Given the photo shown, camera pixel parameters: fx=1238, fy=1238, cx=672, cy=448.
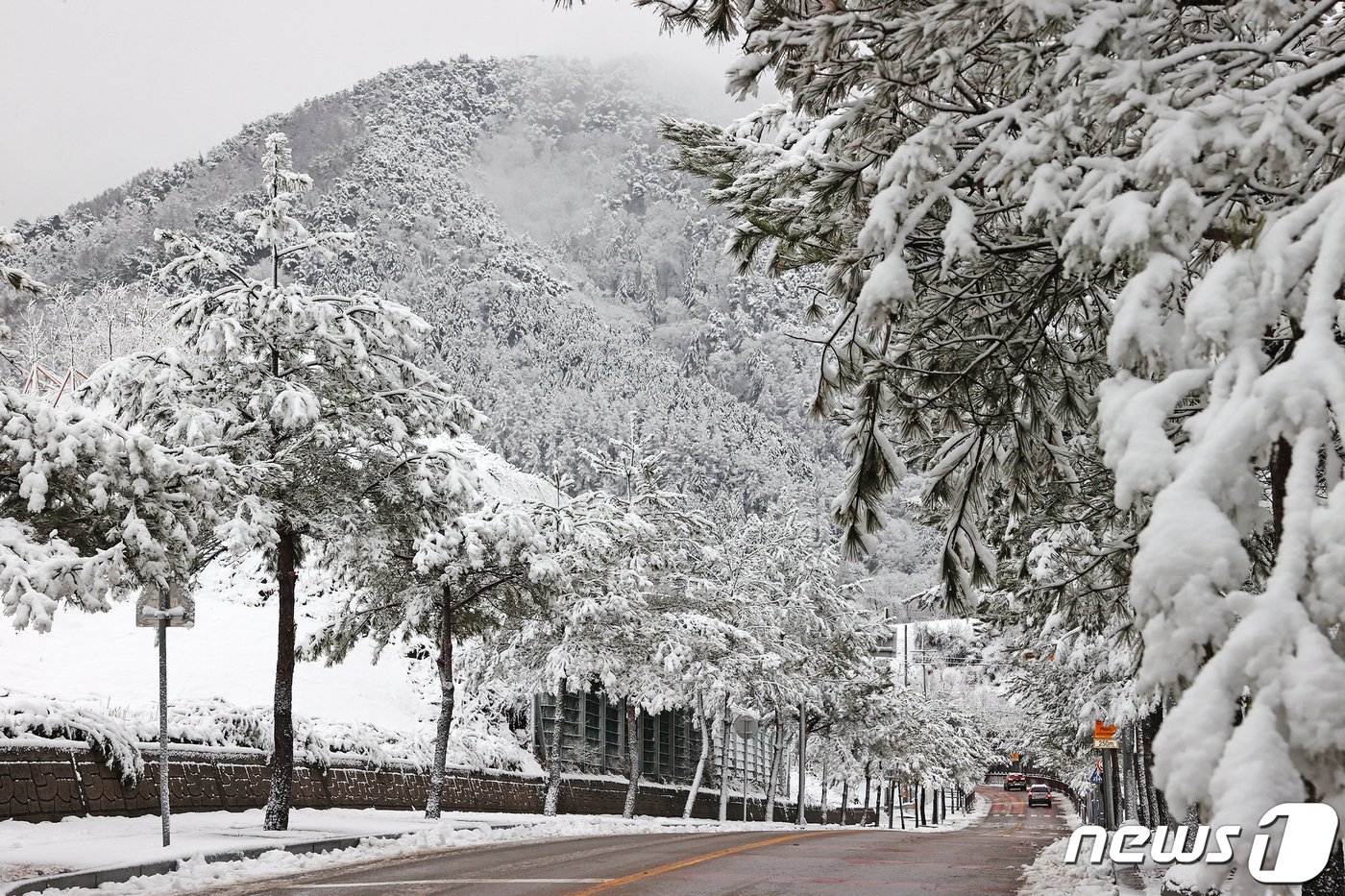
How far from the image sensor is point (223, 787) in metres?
20.9

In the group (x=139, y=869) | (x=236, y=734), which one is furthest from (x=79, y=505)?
(x=236, y=734)

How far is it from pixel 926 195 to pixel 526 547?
56.8 feet

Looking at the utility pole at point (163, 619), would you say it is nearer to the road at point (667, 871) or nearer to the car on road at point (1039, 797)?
the road at point (667, 871)

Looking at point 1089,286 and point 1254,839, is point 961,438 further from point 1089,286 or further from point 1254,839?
point 1254,839

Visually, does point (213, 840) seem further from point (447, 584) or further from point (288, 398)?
point (447, 584)

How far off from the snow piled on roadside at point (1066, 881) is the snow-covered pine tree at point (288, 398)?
9.73 meters


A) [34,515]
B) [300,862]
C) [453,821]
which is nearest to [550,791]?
[453,821]

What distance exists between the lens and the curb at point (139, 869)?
10.8 meters

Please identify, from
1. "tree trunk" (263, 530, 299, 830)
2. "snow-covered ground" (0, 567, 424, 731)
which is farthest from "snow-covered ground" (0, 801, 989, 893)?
"snow-covered ground" (0, 567, 424, 731)

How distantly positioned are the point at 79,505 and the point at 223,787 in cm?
1109

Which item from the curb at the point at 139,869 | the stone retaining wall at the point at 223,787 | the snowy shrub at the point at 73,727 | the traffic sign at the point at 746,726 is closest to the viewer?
the curb at the point at 139,869

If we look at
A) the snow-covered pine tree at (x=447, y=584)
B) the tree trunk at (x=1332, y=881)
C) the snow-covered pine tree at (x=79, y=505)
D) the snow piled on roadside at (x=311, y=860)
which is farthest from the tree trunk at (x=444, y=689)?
the tree trunk at (x=1332, y=881)
